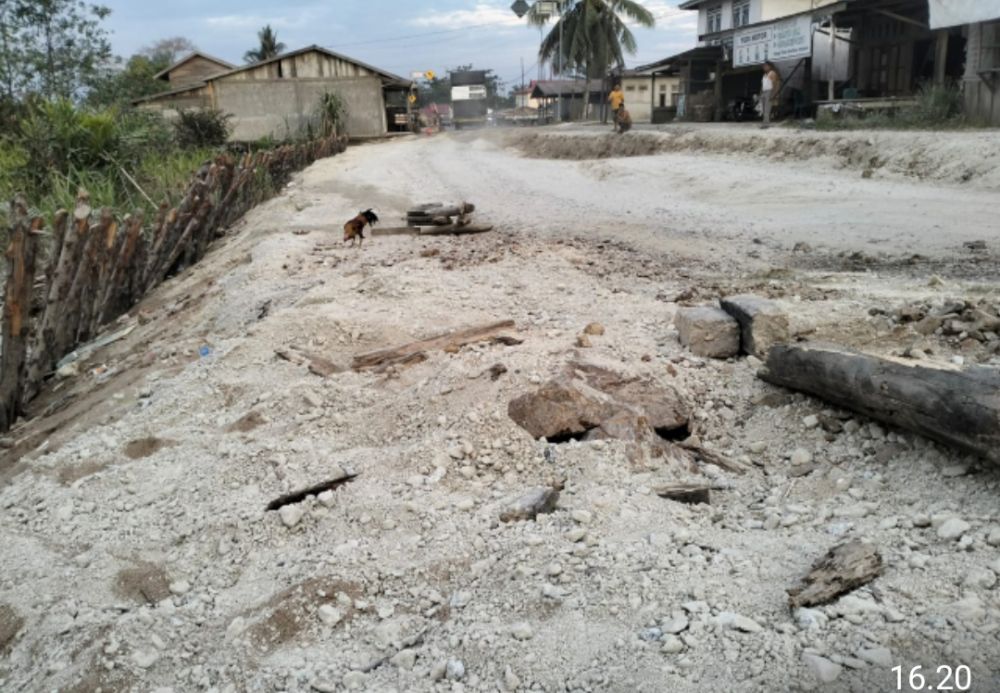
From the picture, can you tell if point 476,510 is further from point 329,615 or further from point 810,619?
point 810,619

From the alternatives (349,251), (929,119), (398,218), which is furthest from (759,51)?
(349,251)

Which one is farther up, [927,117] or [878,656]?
[927,117]

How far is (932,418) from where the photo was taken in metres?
2.72

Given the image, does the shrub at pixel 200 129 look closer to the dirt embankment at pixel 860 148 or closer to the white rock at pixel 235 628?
the dirt embankment at pixel 860 148

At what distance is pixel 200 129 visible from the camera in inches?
969

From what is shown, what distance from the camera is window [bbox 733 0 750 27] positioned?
3040 centimetres

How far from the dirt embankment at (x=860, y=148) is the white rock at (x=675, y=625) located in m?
9.48

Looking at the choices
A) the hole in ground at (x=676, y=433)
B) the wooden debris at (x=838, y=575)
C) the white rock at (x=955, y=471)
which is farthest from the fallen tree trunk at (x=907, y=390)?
the wooden debris at (x=838, y=575)

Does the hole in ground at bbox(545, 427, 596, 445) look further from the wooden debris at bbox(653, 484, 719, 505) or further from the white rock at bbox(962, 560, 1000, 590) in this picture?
the white rock at bbox(962, 560, 1000, 590)

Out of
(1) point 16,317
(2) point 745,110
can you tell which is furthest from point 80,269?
(2) point 745,110

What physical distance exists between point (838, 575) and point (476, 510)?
4.29ft

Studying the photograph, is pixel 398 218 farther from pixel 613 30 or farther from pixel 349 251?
pixel 613 30

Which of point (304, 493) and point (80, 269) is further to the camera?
point (80, 269)

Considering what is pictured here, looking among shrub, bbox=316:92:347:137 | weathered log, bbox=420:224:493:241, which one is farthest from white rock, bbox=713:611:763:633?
shrub, bbox=316:92:347:137
